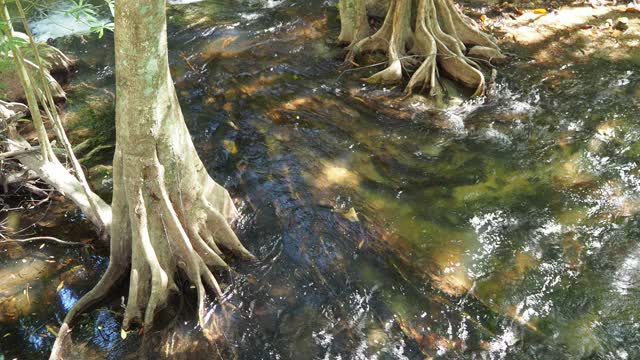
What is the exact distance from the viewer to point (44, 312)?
4934 millimetres

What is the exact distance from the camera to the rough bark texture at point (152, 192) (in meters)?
3.95

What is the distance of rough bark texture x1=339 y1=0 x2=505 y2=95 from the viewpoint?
8125mm

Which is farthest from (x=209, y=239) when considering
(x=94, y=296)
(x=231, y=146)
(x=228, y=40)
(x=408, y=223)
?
(x=228, y=40)

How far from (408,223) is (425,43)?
3917 millimetres

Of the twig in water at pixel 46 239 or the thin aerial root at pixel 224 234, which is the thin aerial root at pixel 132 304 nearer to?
the thin aerial root at pixel 224 234

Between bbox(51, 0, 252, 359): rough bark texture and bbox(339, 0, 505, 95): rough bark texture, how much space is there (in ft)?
14.2

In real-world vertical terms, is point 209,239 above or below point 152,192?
below

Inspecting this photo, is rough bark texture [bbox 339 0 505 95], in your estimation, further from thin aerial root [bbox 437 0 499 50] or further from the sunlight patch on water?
the sunlight patch on water

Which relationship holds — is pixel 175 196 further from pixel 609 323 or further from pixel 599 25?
pixel 599 25

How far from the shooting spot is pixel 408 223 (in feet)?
19.0

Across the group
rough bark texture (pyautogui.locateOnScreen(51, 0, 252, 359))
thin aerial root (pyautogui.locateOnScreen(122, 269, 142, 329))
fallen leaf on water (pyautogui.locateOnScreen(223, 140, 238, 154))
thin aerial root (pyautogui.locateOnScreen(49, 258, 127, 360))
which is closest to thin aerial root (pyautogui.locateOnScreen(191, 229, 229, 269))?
rough bark texture (pyautogui.locateOnScreen(51, 0, 252, 359))

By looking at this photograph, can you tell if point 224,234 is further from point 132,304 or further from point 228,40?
point 228,40

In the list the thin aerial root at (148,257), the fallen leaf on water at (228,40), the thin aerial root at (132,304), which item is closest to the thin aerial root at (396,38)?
the fallen leaf on water at (228,40)

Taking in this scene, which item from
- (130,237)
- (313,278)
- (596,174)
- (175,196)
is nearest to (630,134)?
(596,174)
